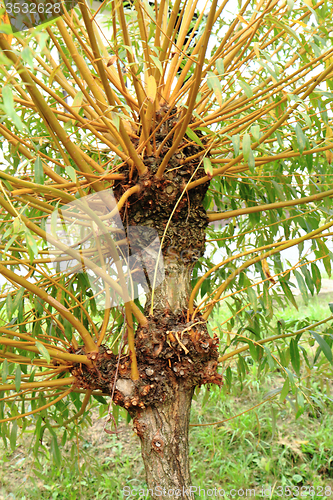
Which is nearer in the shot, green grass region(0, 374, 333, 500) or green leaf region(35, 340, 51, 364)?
green leaf region(35, 340, 51, 364)

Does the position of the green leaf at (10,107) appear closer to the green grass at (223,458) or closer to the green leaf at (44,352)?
the green leaf at (44,352)

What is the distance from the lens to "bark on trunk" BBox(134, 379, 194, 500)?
→ 2.89ft

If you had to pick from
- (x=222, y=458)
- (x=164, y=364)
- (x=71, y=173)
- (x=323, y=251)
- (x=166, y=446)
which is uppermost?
(x=71, y=173)

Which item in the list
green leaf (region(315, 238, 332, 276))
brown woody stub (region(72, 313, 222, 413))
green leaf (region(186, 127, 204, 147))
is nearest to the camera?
green leaf (region(186, 127, 204, 147))

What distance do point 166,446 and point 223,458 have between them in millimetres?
1303

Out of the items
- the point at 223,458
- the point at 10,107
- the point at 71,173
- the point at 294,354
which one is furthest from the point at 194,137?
the point at 223,458

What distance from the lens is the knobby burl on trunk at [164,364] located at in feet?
2.88

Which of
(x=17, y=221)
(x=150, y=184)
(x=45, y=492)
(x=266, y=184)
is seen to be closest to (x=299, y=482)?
(x=45, y=492)

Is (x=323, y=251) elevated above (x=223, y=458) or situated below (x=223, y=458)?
above

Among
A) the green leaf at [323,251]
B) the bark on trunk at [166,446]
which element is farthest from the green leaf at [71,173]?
the green leaf at [323,251]

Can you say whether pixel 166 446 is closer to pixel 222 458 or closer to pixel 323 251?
pixel 323 251

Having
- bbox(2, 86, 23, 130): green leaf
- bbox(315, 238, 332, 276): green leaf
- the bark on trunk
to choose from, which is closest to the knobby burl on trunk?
the bark on trunk

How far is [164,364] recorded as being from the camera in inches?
35.2

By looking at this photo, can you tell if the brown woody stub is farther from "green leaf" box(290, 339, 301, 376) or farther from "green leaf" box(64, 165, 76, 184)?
"green leaf" box(64, 165, 76, 184)
